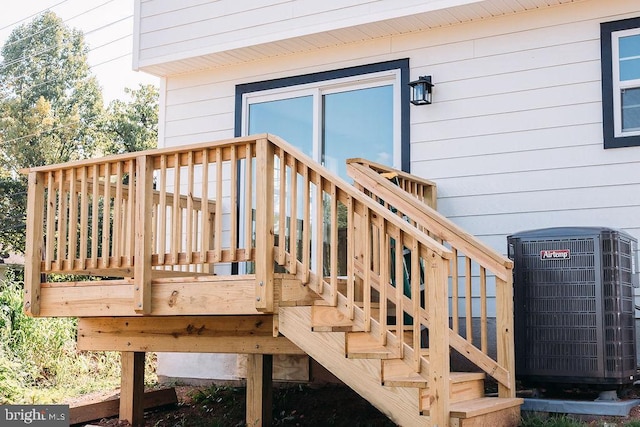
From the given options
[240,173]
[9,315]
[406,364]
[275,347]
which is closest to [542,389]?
[406,364]

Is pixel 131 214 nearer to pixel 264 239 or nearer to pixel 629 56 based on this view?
pixel 264 239

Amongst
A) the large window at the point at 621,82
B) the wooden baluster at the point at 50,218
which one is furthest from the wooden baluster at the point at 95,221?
the large window at the point at 621,82

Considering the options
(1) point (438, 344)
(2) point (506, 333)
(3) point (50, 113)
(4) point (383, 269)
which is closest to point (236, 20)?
(4) point (383, 269)

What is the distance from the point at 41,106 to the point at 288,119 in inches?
778

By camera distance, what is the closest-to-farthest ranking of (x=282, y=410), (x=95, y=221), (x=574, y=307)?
1. (x=574, y=307)
2. (x=95, y=221)
3. (x=282, y=410)

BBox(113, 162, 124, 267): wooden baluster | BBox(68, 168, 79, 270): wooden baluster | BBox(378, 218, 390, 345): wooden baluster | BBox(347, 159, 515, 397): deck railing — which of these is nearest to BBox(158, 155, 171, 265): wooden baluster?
BBox(113, 162, 124, 267): wooden baluster

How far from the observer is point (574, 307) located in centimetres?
514

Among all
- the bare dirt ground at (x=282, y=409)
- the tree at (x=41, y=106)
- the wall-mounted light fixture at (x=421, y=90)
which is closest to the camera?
the bare dirt ground at (x=282, y=409)

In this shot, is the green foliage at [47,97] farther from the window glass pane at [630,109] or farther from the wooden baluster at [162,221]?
the window glass pane at [630,109]

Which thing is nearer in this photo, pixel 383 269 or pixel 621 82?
pixel 383 269

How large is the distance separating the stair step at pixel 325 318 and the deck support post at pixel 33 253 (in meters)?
A: 2.35

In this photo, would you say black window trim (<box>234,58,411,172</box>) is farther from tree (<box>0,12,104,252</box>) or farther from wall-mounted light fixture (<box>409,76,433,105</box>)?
tree (<box>0,12,104,252</box>)

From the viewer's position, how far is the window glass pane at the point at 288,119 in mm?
7520

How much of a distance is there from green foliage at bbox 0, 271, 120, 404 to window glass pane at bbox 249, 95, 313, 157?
3.56 m
